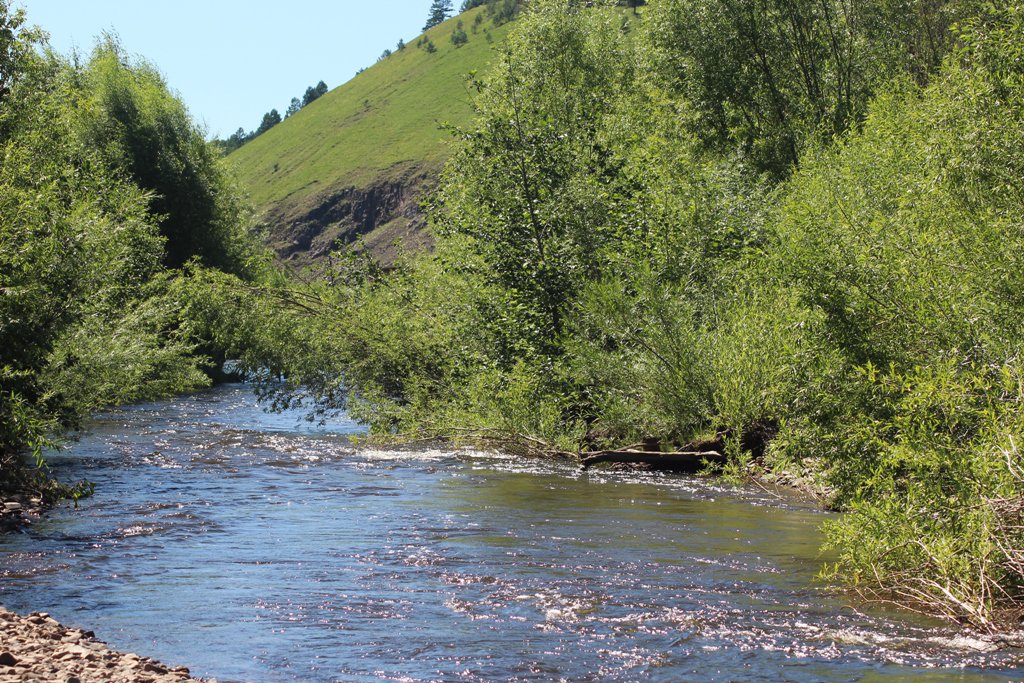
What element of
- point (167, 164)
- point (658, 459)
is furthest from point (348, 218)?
point (658, 459)

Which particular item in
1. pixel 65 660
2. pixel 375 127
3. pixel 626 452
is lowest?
pixel 626 452

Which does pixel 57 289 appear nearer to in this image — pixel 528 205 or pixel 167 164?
pixel 528 205

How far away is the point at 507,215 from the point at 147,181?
30663mm

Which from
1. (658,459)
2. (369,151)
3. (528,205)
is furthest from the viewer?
(369,151)

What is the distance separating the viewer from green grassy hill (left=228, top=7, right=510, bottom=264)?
479 feet

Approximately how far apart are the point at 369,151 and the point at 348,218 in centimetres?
1633

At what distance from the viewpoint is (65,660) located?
872cm

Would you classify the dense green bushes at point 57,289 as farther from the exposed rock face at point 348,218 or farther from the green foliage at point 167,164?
the exposed rock face at point 348,218

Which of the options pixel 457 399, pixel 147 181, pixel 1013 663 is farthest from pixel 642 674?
pixel 147 181

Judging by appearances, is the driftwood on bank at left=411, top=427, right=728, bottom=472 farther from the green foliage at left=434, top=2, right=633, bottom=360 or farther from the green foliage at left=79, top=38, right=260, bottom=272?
the green foliage at left=79, top=38, right=260, bottom=272

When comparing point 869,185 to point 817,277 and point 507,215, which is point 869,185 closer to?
point 507,215

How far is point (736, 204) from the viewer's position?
89.9 feet

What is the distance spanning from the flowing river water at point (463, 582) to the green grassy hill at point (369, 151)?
11360 centimetres

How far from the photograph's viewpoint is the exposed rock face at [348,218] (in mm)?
140500
